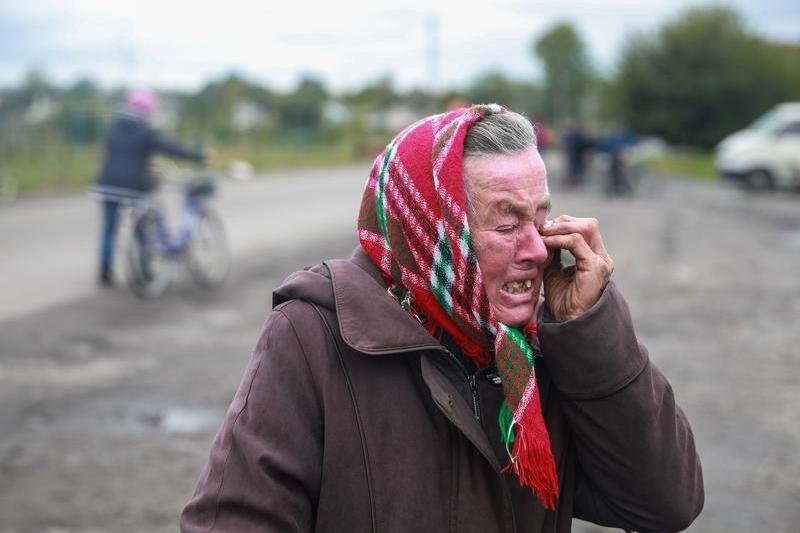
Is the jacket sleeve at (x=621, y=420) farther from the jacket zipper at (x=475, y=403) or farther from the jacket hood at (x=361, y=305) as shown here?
the jacket hood at (x=361, y=305)

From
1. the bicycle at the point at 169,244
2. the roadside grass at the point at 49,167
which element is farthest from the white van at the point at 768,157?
the bicycle at the point at 169,244

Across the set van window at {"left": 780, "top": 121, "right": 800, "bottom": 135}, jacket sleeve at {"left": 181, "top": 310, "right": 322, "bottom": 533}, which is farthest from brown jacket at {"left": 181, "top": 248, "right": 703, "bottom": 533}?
van window at {"left": 780, "top": 121, "right": 800, "bottom": 135}

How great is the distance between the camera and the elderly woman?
69.0 inches

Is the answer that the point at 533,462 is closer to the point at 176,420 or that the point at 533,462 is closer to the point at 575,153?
the point at 176,420

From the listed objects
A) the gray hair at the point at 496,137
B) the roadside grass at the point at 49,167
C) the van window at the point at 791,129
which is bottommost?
the roadside grass at the point at 49,167

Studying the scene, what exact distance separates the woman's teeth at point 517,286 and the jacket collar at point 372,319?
0.25 meters

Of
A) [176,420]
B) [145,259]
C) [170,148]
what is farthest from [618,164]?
[176,420]

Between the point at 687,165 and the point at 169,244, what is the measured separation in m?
33.3

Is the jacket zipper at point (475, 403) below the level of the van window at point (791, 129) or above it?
below

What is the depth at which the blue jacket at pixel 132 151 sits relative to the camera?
9375mm

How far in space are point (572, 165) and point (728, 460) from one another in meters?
21.8

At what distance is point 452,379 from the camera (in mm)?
1822

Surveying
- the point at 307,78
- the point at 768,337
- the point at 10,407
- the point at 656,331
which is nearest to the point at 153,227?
the point at 10,407

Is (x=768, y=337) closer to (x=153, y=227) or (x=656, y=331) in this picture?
(x=656, y=331)
